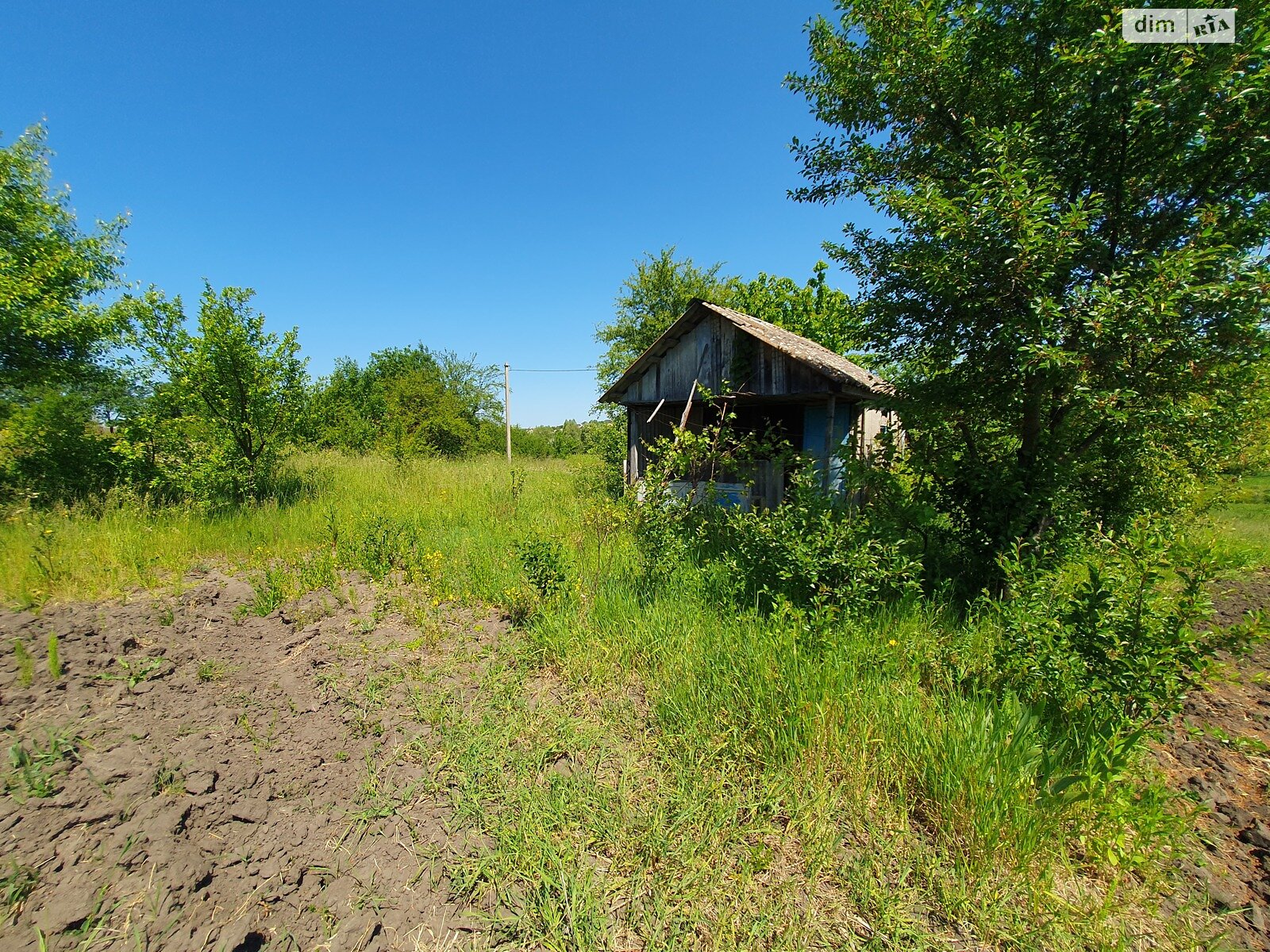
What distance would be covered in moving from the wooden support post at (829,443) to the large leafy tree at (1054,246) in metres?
3.17

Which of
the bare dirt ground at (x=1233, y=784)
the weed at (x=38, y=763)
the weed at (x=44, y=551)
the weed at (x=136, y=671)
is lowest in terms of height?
the bare dirt ground at (x=1233, y=784)

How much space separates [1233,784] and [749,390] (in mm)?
7128

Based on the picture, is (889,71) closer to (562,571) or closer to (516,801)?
(562,571)

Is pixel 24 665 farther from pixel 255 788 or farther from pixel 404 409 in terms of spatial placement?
pixel 404 409

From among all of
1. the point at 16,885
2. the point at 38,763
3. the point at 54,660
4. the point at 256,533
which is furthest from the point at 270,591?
the point at 16,885

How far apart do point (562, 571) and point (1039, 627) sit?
3974 millimetres

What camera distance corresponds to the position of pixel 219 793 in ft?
8.45

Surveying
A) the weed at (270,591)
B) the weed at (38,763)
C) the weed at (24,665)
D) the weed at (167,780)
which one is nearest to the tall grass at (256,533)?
the weed at (270,591)

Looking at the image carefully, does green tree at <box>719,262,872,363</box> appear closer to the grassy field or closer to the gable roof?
the gable roof

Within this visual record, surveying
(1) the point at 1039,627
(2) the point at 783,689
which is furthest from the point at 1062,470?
(2) the point at 783,689

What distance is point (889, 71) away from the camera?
4191 mm

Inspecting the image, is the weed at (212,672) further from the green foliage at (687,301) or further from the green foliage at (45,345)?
the green foliage at (687,301)

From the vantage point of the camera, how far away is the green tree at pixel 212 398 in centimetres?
753

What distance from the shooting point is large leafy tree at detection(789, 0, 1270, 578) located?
3133mm
